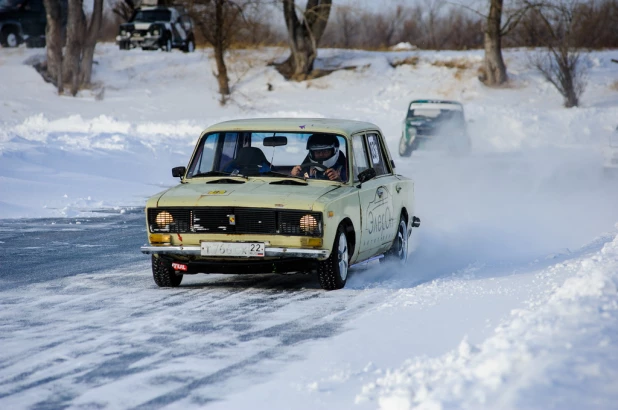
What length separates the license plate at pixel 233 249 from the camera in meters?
9.14

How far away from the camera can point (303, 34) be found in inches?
1997

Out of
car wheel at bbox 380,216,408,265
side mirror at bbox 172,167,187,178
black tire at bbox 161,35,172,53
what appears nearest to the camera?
side mirror at bbox 172,167,187,178

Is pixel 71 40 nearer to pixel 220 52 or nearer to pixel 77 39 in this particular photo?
pixel 77 39

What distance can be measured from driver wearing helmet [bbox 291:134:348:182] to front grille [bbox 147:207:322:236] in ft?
3.67

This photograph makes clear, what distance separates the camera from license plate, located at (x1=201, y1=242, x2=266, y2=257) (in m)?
9.14

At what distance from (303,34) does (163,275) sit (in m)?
41.8

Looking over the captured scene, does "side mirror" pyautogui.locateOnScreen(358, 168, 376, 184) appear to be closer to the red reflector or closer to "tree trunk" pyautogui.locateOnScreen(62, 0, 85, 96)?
the red reflector

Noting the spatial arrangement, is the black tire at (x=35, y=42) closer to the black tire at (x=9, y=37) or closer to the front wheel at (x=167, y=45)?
the black tire at (x=9, y=37)

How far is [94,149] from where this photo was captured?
24656 millimetres

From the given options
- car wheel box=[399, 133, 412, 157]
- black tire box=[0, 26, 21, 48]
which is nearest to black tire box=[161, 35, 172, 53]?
black tire box=[0, 26, 21, 48]

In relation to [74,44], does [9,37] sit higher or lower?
higher

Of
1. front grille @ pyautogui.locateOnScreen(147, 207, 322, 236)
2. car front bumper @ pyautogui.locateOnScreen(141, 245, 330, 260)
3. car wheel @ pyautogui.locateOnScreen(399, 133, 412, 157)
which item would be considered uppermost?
front grille @ pyautogui.locateOnScreen(147, 207, 322, 236)

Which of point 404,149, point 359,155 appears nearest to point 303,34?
point 404,149

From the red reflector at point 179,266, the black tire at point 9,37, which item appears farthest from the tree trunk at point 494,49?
the red reflector at point 179,266
